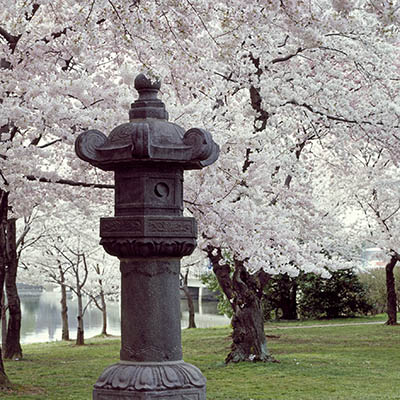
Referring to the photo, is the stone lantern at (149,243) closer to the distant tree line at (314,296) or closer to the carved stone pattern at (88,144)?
the carved stone pattern at (88,144)

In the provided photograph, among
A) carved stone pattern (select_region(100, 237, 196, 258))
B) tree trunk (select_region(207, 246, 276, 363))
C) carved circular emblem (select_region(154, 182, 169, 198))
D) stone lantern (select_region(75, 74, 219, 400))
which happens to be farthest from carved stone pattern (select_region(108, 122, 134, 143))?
tree trunk (select_region(207, 246, 276, 363))

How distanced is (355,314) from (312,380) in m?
17.7

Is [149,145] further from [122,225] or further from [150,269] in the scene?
[150,269]

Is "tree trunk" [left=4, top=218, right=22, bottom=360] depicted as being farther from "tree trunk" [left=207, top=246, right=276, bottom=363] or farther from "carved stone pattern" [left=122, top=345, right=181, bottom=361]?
"carved stone pattern" [left=122, top=345, right=181, bottom=361]

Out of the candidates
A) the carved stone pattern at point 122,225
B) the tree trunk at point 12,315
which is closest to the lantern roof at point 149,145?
the carved stone pattern at point 122,225

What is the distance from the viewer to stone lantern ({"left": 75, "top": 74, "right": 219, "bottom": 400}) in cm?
556

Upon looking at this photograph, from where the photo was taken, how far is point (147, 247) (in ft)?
18.4

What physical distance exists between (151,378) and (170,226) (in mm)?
1073

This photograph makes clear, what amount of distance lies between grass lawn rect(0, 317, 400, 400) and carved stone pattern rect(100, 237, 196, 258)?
6.12m

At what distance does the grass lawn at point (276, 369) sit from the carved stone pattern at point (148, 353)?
5922mm

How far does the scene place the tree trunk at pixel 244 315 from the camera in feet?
51.2

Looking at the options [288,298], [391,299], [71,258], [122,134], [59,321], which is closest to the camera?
[122,134]

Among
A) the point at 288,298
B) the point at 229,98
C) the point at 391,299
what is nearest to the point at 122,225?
the point at 229,98

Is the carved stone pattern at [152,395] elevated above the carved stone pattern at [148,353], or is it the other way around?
the carved stone pattern at [148,353]
